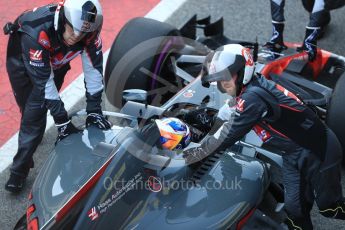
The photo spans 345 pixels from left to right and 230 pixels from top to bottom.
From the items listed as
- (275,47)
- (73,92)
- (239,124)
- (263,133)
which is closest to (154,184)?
(239,124)

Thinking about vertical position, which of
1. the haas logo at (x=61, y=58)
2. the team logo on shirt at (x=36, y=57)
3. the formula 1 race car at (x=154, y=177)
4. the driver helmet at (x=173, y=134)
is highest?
the team logo on shirt at (x=36, y=57)

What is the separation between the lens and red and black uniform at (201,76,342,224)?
3650 millimetres

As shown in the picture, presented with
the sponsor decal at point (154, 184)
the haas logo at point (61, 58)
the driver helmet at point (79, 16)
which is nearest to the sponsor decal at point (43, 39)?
the driver helmet at point (79, 16)

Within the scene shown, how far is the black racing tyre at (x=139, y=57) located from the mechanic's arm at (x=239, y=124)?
66.5 inches

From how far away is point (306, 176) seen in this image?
13.1 feet

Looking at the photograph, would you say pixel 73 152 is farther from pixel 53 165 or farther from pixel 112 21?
pixel 112 21

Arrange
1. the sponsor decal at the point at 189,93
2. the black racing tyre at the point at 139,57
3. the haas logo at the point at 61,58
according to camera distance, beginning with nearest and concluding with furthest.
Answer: the haas logo at the point at 61,58 → the sponsor decal at the point at 189,93 → the black racing tyre at the point at 139,57

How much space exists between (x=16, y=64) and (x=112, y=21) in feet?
8.75

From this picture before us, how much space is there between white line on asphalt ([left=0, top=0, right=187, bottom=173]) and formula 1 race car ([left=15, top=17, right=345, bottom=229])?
40.4 inches

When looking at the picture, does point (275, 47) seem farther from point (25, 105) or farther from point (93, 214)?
point (93, 214)

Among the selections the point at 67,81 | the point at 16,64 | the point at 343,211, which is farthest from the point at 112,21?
the point at 343,211

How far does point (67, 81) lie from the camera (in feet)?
20.6

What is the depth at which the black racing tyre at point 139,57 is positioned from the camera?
527 centimetres

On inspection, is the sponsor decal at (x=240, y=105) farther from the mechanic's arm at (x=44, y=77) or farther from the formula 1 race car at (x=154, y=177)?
the mechanic's arm at (x=44, y=77)
